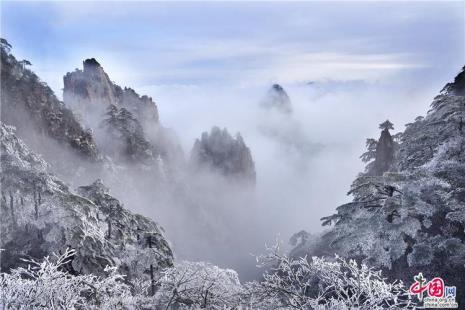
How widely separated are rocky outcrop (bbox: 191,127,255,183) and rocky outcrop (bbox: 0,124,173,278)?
68363 millimetres

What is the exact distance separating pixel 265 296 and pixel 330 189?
151 meters

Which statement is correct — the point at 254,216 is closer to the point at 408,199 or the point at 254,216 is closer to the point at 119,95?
the point at 119,95

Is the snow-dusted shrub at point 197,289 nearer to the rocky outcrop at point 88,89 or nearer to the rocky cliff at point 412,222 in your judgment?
the rocky cliff at point 412,222

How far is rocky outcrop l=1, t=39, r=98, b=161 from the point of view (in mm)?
51281

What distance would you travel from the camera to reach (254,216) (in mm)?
106750

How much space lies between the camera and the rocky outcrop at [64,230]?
27125 mm

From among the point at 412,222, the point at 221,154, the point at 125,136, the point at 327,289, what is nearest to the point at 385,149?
the point at 412,222

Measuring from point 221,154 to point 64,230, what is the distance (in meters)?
76.3

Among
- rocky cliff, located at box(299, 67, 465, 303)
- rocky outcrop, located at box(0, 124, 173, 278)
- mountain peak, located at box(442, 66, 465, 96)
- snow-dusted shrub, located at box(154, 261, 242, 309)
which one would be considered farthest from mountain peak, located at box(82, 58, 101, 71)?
snow-dusted shrub, located at box(154, 261, 242, 309)

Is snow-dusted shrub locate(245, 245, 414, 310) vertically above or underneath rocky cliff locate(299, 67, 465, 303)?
underneath

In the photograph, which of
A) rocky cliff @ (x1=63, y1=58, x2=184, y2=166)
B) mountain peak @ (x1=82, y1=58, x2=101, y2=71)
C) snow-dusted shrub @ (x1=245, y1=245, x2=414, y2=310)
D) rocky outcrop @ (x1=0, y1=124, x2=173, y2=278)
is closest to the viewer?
snow-dusted shrub @ (x1=245, y1=245, x2=414, y2=310)

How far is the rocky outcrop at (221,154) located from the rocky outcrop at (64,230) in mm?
68363

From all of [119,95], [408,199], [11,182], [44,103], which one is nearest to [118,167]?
[44,103]

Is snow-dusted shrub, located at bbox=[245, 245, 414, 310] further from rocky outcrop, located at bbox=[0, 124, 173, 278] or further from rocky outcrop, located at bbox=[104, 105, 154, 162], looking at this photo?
rocky outcrop, located at bbox=[104, 105, 154, 162]
